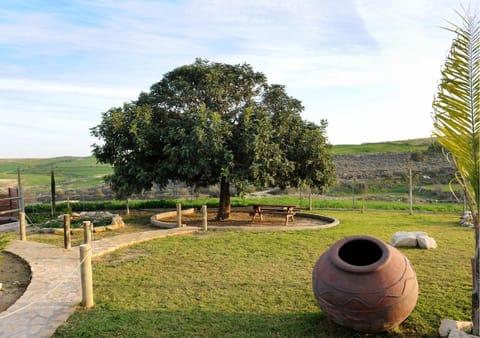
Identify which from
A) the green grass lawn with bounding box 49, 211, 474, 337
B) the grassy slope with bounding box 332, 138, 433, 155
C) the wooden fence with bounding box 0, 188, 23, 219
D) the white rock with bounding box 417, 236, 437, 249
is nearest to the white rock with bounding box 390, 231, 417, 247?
the white rock with bounding box 417, 236, 437, 249

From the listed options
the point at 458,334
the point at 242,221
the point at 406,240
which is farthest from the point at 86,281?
the point at 242,221

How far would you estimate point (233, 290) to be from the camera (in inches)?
273

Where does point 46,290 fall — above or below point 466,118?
below

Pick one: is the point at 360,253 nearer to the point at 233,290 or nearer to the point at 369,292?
the point at 369,292

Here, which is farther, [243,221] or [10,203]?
[10,203]

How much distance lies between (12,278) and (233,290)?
15.9 feet

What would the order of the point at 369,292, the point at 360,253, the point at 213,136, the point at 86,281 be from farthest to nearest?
the point at 213,136 < the point at 86,281 < the point at 360,253 < the point at 369,292

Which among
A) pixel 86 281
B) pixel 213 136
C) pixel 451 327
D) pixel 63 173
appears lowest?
pixel 451 327

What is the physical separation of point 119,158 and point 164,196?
41.7ft

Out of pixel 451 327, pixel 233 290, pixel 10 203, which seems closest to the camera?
pixel 451 327

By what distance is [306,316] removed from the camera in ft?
18.7

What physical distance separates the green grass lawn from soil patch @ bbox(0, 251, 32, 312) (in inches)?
54.4

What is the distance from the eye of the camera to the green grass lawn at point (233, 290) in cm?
531

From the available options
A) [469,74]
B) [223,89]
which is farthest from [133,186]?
[469,74]
